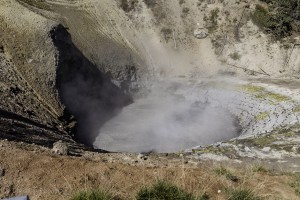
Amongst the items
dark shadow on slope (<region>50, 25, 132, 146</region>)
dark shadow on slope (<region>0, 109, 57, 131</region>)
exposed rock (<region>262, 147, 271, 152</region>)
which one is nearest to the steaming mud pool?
dark shadow on slope (<region>50, 25, 132, 146</region>)

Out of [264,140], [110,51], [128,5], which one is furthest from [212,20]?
[264,140]

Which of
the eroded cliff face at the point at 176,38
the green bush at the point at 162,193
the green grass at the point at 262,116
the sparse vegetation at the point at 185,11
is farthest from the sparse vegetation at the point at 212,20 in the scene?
the green bush at the point at 162,193

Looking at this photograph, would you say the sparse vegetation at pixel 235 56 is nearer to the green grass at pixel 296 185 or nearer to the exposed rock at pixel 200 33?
the exposed rock at pixel 200 33

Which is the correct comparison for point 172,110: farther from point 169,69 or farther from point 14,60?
point 14,60

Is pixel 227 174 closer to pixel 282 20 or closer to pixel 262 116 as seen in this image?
pixel 262 116

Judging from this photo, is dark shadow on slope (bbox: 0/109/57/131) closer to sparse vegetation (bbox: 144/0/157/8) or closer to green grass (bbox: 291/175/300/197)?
green grass (bbox: 291/175/300/197)

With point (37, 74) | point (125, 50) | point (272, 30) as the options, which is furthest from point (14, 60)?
point (272, 30)
